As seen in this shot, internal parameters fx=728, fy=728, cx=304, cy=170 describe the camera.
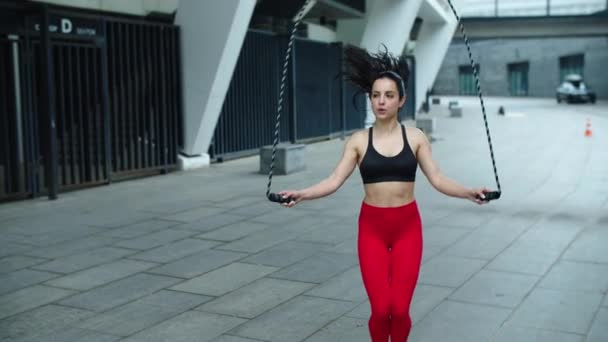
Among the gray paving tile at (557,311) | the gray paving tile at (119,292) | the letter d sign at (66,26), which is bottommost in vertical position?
the gray paving tile at (557,311)

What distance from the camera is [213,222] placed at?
360 inches

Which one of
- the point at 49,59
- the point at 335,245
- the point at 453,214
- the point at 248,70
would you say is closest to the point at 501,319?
the point at 335,245

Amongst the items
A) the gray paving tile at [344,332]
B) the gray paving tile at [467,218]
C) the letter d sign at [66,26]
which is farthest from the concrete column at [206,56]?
the gray paving tile at [344,332]

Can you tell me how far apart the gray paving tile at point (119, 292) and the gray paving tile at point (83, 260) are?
72 centimetres

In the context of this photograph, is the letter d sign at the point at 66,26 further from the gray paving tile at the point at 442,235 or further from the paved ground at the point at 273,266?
the gray paving tile at the point at 442,235

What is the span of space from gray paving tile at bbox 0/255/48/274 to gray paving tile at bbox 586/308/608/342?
16.6 ft

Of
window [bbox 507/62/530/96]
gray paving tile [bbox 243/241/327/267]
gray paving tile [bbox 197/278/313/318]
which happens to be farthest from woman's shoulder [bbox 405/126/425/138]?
window [bbox 507/62/530/96]

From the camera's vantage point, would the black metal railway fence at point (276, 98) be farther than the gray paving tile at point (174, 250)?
Yes

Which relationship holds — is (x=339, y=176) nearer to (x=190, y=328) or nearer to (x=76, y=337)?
(x=190, y=328)

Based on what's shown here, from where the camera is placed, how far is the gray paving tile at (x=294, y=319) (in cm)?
500

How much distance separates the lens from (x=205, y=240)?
8.14 meters

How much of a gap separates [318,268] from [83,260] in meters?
2.35

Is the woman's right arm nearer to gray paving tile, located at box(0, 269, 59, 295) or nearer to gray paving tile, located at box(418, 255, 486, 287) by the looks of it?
gray paving tile, located at box(418, 255, 486, 287)

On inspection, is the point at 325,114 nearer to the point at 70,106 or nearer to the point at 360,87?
the point at 70,106
